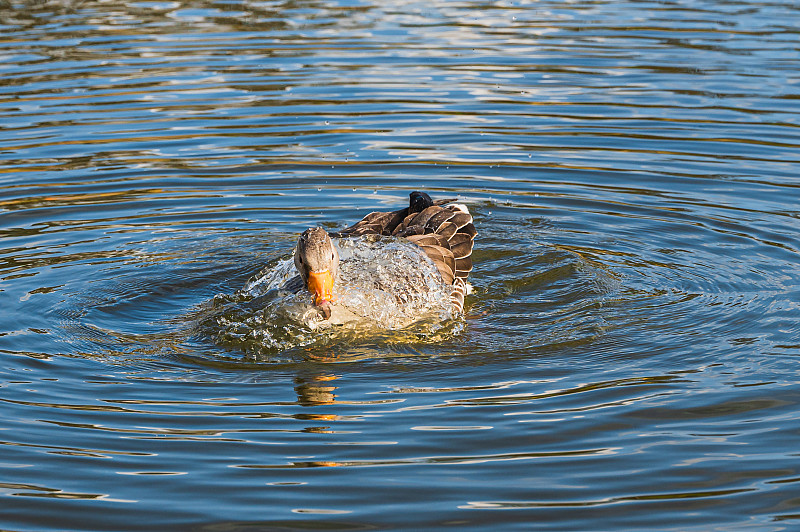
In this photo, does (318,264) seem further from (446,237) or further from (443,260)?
(446,237)

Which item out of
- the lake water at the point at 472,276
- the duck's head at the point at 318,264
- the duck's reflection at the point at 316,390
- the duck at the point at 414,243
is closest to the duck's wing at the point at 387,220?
the duck at the point at 414,243

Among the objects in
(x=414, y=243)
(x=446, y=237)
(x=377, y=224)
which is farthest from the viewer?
(x=377, y=224)

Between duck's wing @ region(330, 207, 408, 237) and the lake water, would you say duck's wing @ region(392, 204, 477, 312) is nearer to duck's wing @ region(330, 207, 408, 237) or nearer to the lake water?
duck's wing @ region(330, 207, 408, 237)

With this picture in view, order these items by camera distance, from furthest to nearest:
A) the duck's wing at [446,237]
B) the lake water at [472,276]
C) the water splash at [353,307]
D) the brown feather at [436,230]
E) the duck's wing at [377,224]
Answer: the duck's wing at [377,224], the brown feather at [436,230], the duck's wing at [446,237], the water splash at [353,307], the lake water at [472,276]

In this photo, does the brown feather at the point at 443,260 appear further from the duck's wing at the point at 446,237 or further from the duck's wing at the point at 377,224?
the duck's wing at the point at 377,224

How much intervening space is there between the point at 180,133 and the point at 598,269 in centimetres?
676

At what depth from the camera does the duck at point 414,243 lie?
29.3ft

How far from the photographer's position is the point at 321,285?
8.96 m

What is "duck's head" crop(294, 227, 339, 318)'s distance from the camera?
29.1ft

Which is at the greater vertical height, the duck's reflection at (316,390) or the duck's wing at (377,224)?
the duck's wing at (377,224)

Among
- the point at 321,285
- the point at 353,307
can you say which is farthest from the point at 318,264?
the point at 353,307

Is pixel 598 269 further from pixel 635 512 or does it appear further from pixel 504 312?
pixel 635 512

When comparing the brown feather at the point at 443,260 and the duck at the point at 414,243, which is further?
the brown feather at the point at 443,260

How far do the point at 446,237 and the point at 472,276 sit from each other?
605mm
